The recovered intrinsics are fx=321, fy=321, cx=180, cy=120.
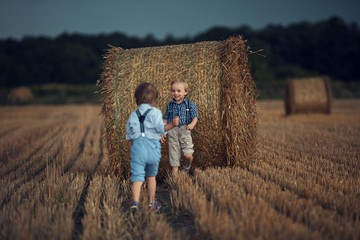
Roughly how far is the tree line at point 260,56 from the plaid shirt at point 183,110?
41.8 metres

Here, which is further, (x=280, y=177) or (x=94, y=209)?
(x=280, y=177)

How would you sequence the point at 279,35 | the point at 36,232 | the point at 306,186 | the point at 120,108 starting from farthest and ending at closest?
the point at 279,35, the point at 120,108, the point at 306,186, the point at 36,232

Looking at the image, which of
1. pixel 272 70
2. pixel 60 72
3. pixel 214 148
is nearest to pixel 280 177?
pixel 214 148

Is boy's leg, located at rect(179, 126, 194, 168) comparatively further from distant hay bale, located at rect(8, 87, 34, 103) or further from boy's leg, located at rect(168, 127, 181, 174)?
distant hay bale, located at rect(8, 87, 34, 103)

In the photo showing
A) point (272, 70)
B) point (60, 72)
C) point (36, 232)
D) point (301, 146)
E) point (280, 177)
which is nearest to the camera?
point (36, 232)

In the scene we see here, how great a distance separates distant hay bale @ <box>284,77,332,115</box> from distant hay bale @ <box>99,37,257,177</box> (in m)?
8.75

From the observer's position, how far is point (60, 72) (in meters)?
52.0

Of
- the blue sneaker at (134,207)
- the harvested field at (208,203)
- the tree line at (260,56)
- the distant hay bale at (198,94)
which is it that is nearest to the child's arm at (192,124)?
the distant hay bale at (198,94)

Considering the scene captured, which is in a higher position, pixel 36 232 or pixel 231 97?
pixel 231 97

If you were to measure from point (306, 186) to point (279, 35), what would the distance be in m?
66.9

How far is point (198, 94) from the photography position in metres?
4.79

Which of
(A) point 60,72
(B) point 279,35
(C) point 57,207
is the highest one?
(B) point 279,35

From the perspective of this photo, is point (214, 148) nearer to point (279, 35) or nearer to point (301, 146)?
point (301, 146)

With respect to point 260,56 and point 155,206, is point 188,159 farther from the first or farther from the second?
point 260,56
